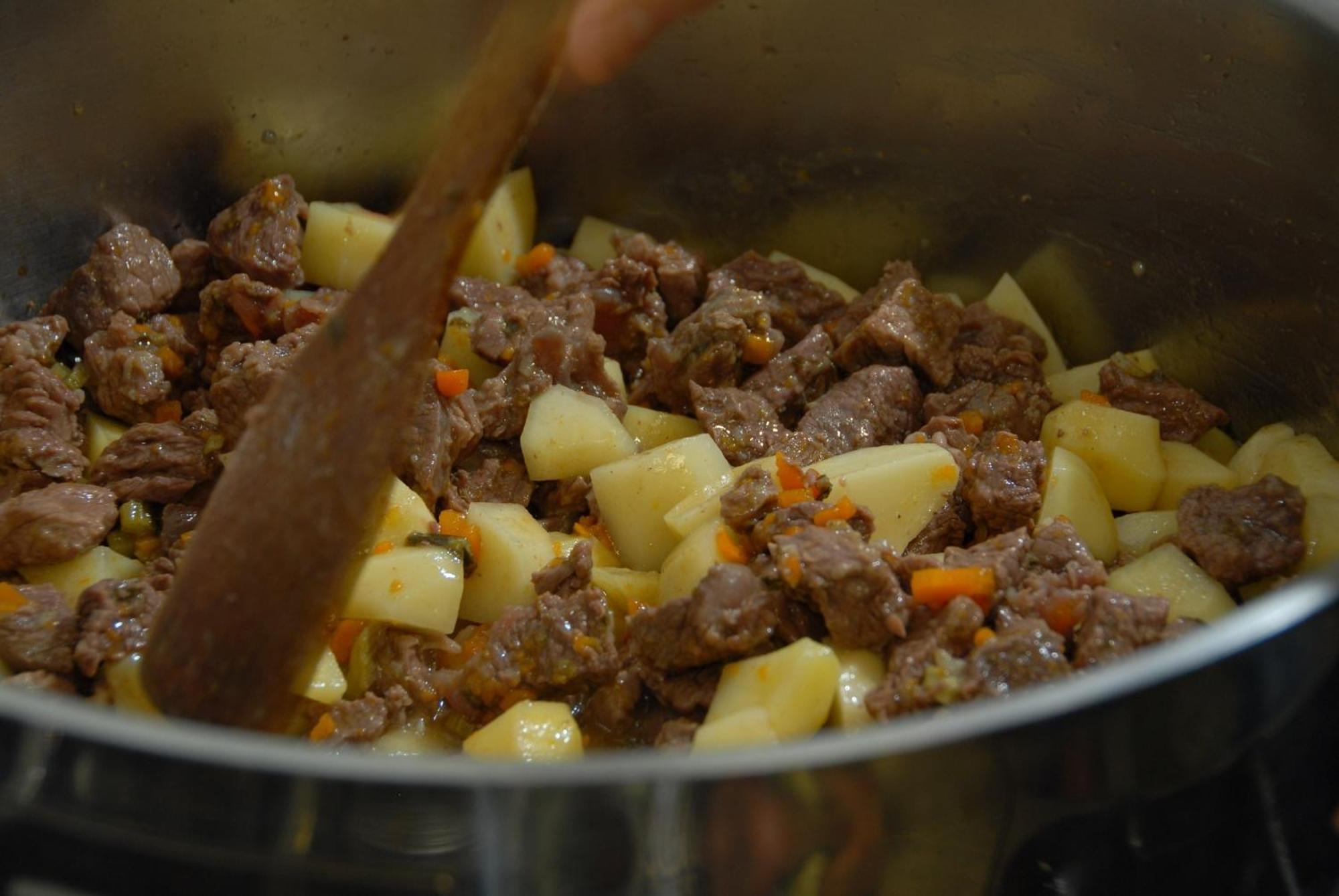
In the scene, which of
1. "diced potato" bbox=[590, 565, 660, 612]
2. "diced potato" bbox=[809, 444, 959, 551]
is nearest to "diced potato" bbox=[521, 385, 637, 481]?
"diced potato" bbox=[590, 565, 660, 612]

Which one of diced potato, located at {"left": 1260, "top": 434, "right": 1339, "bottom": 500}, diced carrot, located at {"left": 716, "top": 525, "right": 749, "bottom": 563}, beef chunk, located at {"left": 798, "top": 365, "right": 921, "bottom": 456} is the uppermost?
diced potato, located at {"left": 1260, "top": 434, "right": 1339, "bottom": 500}

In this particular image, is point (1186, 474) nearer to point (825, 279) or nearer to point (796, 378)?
point (796, 378)

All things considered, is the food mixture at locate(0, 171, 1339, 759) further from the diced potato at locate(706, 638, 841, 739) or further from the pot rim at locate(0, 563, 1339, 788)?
the pot rim at locate(0, 563, 1339, 788)

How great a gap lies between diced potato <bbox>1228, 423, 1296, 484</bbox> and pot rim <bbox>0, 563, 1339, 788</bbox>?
1613 millimetres

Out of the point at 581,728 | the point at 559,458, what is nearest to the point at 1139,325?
the point at 559,458

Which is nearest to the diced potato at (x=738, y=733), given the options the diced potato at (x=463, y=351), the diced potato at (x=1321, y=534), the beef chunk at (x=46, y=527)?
the diced potato at (x=1321, y=534)

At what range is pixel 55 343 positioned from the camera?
3.47 meters

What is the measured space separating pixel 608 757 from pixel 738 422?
71.1 inches

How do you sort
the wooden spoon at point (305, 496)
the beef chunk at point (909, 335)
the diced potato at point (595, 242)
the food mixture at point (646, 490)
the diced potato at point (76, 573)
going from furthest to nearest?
the diced potato at point (595, 242)
the beef chunk at point (909, 335)
the diced potato at point (76, 573)
the food mixture at point (646, 490)
the wooden spoon at point (305, 496)

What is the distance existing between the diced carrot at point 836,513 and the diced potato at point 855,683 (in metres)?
0.30

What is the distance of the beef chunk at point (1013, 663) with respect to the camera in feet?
8.11

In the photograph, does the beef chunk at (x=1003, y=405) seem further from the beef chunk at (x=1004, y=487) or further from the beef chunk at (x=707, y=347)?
the beef chunk at (x=707, y=347)

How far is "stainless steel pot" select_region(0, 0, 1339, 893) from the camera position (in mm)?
1749

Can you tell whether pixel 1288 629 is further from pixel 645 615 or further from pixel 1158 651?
pixel 645 615
